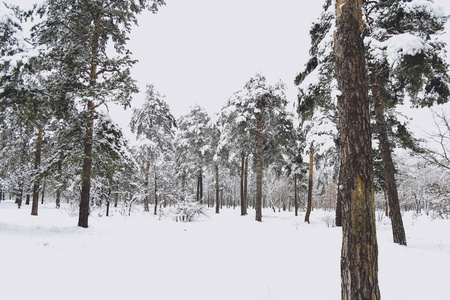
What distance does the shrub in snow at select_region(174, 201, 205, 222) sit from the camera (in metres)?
13.1

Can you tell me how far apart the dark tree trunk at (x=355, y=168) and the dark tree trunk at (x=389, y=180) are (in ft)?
18.0

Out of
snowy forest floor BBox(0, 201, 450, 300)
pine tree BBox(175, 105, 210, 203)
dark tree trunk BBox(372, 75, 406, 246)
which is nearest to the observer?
snowy forest floor BBox(0, 201, 450, 300)

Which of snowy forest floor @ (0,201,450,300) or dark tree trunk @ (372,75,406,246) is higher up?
dark tree trunk @ (372,75,406,246)

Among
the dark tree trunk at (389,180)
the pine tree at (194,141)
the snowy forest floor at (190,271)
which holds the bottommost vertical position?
the snowy forest floor at (190,271)

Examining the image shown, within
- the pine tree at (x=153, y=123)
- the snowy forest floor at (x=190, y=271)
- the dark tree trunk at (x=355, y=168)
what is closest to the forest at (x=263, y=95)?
the dark tree trunk at (x=355, y=168)

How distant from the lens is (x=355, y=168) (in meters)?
2.99

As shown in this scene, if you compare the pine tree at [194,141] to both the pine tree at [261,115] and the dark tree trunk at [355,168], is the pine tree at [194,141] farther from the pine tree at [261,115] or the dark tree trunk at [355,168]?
the dark tree trunk at [355,168]

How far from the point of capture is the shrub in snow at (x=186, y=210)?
42.8 feet

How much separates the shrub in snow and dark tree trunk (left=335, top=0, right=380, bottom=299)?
10740mm

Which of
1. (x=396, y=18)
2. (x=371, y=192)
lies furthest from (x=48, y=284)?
(x=396, y=18)

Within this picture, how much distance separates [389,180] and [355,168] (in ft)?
20.6

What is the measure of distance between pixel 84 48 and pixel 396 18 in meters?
11.9

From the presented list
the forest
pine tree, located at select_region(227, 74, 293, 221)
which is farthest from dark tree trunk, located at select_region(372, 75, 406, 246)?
pine tree, located at select_region(227, 74, 293, 221)

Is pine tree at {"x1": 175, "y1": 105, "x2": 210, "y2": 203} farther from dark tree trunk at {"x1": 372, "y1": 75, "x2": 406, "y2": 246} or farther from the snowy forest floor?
the snowy forest floor
